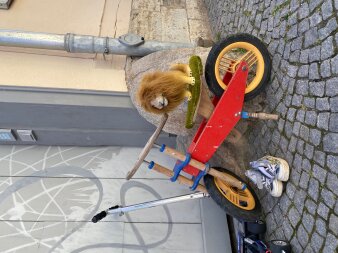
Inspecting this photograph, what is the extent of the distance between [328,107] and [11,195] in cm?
370

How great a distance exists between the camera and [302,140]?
2652 millimetres

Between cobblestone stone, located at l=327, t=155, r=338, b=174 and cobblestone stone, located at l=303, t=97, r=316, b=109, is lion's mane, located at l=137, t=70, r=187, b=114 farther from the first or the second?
cobblestone stone, located at l=327, t=155, r=338, b=174

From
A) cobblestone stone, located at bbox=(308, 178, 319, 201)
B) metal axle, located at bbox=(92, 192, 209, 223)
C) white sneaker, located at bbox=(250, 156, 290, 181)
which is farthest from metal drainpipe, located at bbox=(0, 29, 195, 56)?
cobblestone stone, located at bbox=(308, 178, 319, 201)

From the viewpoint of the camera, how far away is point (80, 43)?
4113 mm

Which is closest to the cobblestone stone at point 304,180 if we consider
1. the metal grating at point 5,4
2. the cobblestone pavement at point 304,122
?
the cobblestone pavement at point 304,122

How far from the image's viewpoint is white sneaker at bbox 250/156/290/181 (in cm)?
273

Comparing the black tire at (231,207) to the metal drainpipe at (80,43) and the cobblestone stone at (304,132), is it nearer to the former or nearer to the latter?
the cobblestone stone at (304,132)

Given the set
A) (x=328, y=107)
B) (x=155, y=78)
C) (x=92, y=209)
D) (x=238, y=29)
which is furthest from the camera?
(x=238, y=29)

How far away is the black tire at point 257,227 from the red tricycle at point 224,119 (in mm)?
87

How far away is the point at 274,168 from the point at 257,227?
0.65 m

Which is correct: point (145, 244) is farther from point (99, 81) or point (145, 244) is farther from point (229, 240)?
point (99, 81)

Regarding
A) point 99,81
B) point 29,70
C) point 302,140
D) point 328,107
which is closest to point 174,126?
point 99,81

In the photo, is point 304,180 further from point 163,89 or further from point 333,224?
point 163,89

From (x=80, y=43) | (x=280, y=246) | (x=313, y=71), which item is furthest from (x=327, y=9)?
(x=80, y=43)
